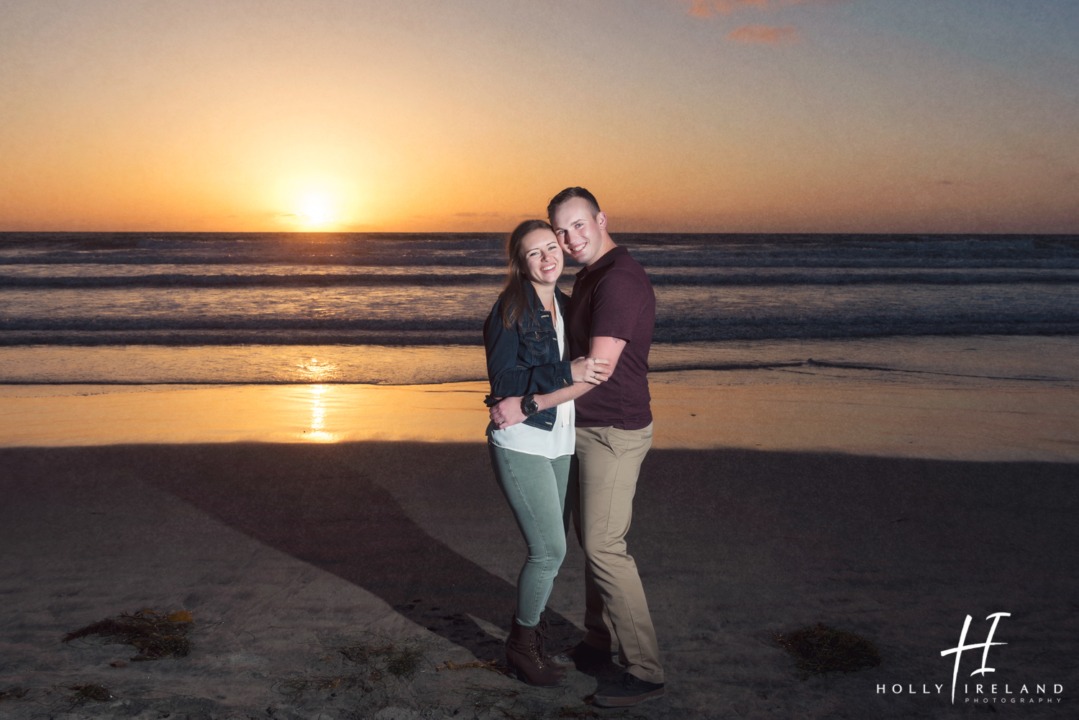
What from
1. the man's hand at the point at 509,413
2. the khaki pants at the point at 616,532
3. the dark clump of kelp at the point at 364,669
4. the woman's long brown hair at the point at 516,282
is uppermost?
the woman's long brown hair at the point at 516,282

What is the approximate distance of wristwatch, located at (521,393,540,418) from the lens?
2531mm

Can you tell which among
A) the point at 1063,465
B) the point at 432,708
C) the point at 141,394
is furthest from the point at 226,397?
the point at 1063,465

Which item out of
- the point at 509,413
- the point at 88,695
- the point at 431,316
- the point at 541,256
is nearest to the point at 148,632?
the point at 88,695

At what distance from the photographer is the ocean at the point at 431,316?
31.0 feet

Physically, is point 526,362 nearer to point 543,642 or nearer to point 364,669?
point 543,642

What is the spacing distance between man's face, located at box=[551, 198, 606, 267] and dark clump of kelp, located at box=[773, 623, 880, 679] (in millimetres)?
1827

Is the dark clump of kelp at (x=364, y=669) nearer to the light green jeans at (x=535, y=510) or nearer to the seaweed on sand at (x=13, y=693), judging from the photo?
the light green jeans at (x=535, y=510)

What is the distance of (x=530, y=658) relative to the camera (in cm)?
281

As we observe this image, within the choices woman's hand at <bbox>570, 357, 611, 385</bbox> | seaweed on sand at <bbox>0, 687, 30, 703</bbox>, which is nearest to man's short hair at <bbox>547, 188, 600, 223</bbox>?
woman's hand at <bbox>570, 357, 611, 385</bbox>

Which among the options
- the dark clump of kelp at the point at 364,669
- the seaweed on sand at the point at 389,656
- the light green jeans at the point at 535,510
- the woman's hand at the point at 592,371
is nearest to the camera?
the woman's hand at the point at 592,371

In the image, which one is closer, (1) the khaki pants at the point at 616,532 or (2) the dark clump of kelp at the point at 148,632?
(1) the khaki pants at the point at 616,532

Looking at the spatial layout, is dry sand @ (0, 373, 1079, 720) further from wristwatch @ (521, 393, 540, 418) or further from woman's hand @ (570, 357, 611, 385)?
woman's hand @ (570, 357, 611, 385)

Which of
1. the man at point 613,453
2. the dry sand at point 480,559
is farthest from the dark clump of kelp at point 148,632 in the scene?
the man at point 613,453

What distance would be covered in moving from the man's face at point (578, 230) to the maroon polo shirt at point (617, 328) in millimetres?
61
